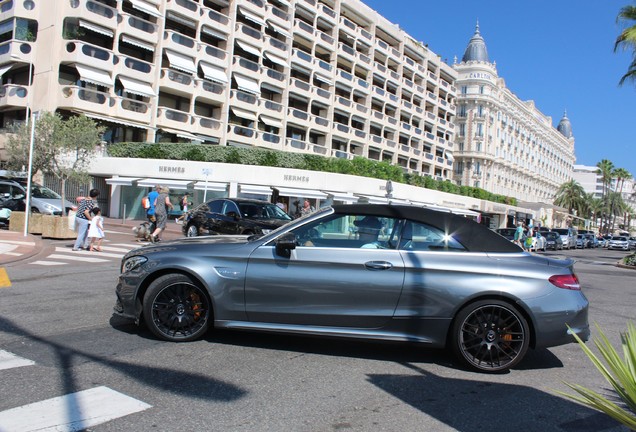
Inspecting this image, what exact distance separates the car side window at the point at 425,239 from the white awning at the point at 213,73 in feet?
119

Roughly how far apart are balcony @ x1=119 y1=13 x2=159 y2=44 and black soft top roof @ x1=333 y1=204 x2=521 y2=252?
1318 inches

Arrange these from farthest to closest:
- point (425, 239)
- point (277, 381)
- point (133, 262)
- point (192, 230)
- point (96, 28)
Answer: point (96, 28) → point (192, 230) → point (133, 262) → point (425, 239) → point (277, 381)

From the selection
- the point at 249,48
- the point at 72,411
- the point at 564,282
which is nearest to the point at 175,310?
the point at 72,411

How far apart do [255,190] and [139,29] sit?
531 inches

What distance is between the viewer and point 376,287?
5.07m

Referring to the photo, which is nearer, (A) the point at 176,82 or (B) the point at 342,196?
(A) the point at 176,82

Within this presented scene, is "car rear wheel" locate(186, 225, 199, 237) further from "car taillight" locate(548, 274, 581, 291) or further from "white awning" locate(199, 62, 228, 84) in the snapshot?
"white awning" locate(199, 62, 228, 84)

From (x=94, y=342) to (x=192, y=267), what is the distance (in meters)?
1.30

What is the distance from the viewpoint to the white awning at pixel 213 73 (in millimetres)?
38906

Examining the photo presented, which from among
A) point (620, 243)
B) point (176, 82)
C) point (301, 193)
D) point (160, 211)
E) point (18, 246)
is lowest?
point (18, 246)

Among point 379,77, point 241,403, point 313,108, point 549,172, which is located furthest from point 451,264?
point 549,172

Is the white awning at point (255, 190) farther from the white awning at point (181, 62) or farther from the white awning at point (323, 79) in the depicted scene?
the white awning at point (323, 79)

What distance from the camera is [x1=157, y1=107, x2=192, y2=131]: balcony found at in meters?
36.5

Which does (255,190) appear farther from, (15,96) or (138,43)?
(15,96)
